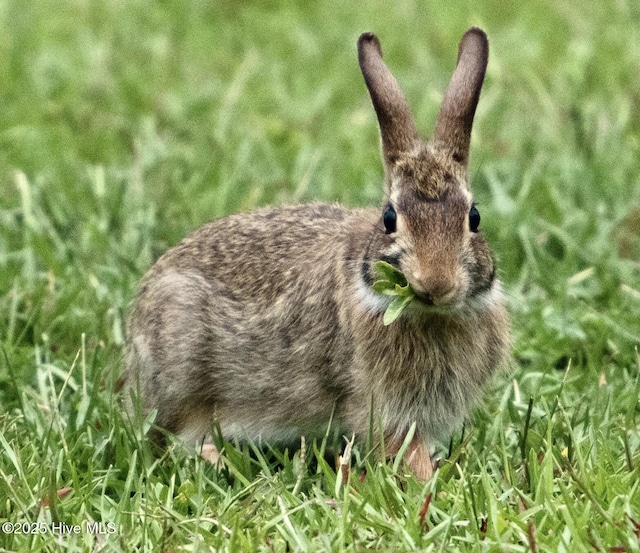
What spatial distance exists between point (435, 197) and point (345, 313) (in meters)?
0.63

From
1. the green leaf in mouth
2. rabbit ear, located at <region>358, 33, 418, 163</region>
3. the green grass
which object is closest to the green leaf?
the green leaf in mouth

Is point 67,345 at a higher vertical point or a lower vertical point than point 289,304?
lower

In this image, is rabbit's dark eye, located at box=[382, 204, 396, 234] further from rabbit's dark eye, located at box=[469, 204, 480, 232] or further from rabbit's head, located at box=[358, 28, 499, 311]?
rabbit's dark eye, located at box=[469, 204, 480, 232]

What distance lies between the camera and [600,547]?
3512 millimetres

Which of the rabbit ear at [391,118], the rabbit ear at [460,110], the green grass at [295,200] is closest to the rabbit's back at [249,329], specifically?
the green grass at [295,200]

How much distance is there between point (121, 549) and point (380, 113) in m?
1.74

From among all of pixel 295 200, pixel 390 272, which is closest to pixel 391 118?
pixel 390 272

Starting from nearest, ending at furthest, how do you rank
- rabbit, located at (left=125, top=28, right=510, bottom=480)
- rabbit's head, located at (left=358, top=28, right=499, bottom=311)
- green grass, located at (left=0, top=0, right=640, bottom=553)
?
green grass, located at (left=0, top=0, right=640, bottom=553) < rabbit's head, located at (left=358, top=28, right=499, bottom=311) < rabbit, located at (left=125, top=28, right=510, bottom=480)

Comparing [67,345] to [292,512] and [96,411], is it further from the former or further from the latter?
[292,512]

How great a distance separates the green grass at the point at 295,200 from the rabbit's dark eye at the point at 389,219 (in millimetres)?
781

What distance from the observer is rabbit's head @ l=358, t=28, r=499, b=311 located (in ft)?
13.3

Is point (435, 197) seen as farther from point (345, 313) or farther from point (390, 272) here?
point (345, 313)

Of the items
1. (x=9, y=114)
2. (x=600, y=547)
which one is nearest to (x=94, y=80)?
(x=9, y=114)

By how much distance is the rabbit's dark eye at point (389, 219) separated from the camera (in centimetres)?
425
